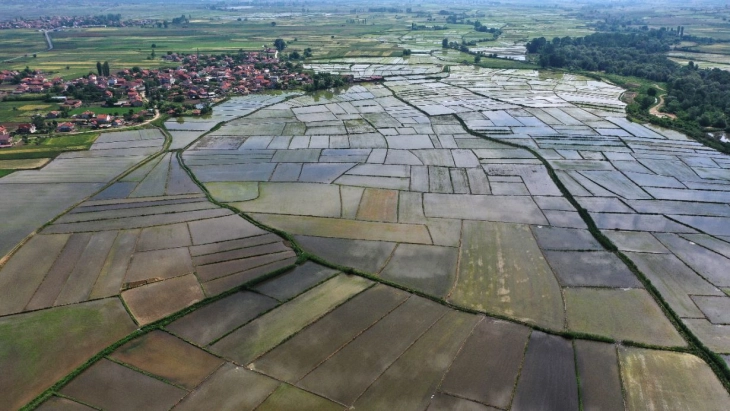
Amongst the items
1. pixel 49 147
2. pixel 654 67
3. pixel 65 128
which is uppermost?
pixel 654 67

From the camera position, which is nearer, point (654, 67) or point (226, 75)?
point (226, 75)

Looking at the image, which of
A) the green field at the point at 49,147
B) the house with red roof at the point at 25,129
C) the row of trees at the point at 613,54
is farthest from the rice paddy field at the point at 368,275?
the row of trees at the point at 613,54

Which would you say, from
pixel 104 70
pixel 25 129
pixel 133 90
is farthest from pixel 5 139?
pixel 104 70

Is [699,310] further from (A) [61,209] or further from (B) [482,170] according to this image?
(A) [61,209]

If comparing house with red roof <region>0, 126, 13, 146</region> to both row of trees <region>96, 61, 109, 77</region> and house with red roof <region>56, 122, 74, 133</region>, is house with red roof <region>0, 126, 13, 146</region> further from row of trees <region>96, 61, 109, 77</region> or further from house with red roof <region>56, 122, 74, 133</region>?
row of trees <region>96, 61, 109, 77</region>

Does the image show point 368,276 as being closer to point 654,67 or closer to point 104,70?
point 104,70

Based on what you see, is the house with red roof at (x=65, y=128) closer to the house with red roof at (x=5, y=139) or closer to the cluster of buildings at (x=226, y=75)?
the house with red roof at (x=5, y=139)
